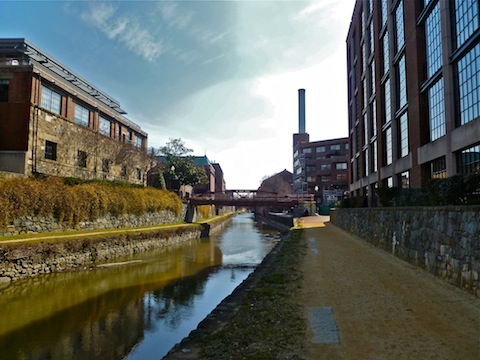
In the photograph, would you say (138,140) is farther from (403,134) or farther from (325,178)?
(325,178)

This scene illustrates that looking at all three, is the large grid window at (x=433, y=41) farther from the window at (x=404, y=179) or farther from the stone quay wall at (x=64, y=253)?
the stone quay wall at (x=64, y=253)

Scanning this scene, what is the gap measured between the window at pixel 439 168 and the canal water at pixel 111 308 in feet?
42.5

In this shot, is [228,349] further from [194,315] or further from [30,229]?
[30,229]

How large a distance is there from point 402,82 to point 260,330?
26.5m

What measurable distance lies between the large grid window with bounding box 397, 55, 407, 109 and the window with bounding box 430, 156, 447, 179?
22.1 ft

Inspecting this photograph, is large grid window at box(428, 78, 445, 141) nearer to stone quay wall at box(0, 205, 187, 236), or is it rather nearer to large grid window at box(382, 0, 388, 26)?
large grid window at box(382, 0, 388, 26)

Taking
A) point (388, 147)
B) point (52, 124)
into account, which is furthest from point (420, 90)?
point (52, 124)

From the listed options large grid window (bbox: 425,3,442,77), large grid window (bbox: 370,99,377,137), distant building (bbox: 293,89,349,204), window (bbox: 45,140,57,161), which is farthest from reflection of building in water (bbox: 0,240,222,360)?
distant building (bbox: 293,89,349,204)

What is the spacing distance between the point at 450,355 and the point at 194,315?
27.0ft

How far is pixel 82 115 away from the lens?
32.5 meters

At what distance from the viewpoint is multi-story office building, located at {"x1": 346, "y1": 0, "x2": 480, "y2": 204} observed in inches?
676

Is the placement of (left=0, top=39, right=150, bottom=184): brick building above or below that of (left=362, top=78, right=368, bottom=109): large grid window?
below

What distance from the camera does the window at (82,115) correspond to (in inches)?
1241

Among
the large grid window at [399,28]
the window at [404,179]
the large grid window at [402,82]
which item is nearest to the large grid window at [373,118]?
the large grid window at [402,82]
